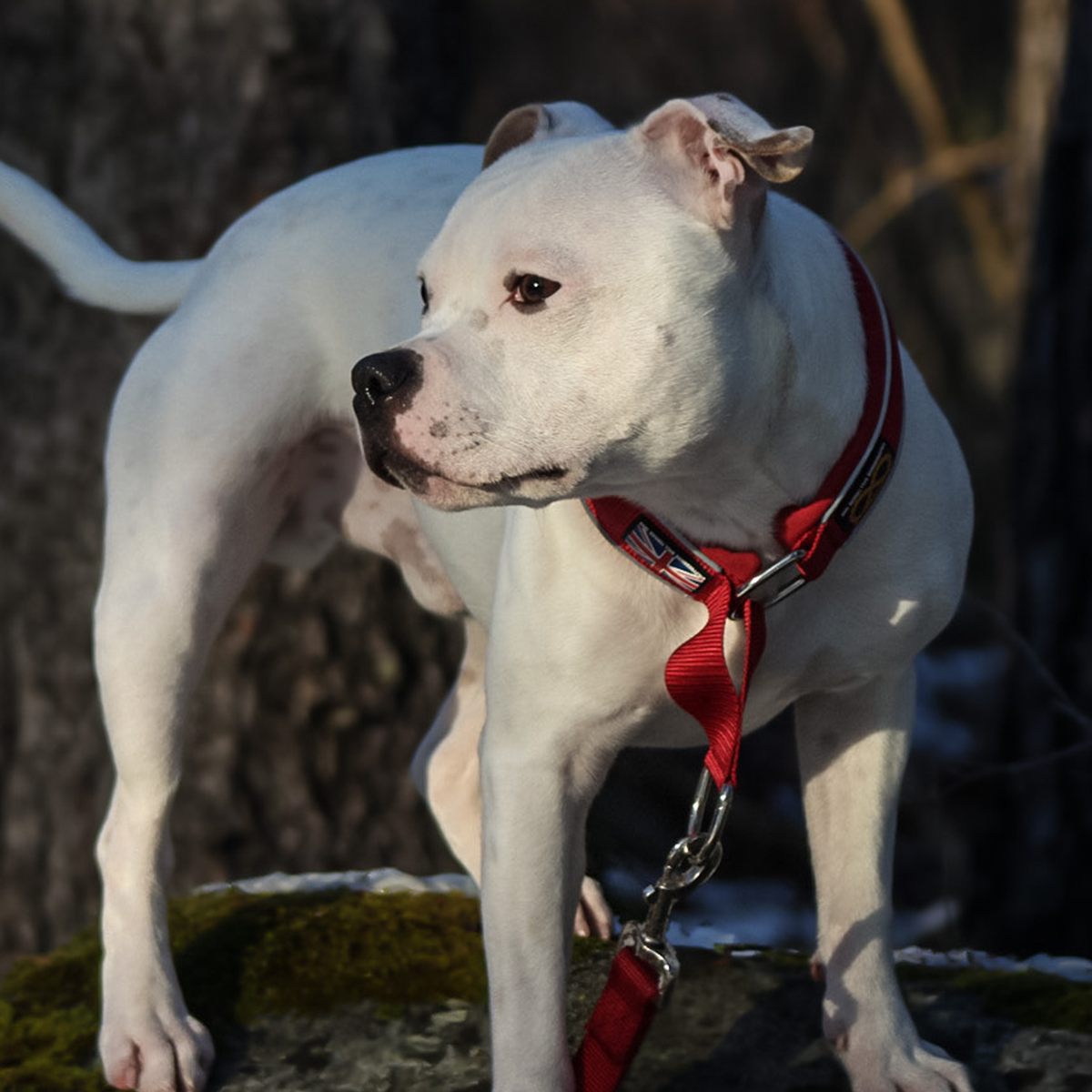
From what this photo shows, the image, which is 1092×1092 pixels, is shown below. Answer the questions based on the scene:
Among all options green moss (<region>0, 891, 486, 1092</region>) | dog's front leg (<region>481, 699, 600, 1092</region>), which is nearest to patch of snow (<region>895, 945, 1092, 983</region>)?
green moss (<region>0, 891, 486, 1092</region>)

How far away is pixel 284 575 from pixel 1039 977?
221 centimetres

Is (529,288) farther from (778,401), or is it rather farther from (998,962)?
(998,962)

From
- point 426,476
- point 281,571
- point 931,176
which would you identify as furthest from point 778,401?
point 931,176

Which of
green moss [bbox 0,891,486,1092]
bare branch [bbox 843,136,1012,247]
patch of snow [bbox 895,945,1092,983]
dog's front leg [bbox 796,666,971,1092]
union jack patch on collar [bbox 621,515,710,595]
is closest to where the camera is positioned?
union jack patch on collar [bbox 621,515,710,595]

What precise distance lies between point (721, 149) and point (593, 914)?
1.47m

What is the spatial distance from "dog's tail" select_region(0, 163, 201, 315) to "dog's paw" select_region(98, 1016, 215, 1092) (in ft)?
4.30

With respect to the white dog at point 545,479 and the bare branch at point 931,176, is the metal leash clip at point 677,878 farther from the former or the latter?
the bare branch at point 931,176

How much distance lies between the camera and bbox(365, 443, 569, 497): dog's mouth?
2092mm

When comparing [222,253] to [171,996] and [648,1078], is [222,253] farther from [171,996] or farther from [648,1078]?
[648,1078]

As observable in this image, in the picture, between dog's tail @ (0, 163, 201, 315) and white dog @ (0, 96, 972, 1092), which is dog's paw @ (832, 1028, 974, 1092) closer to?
white dog @ (0, 96, 972, 1092)

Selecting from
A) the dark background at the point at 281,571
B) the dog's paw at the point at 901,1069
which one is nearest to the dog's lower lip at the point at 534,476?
the dog's paw at the point at 901,1069

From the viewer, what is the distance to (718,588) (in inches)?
89.5

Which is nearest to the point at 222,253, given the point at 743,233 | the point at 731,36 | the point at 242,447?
the point at 242,447

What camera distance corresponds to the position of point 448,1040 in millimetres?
2732
